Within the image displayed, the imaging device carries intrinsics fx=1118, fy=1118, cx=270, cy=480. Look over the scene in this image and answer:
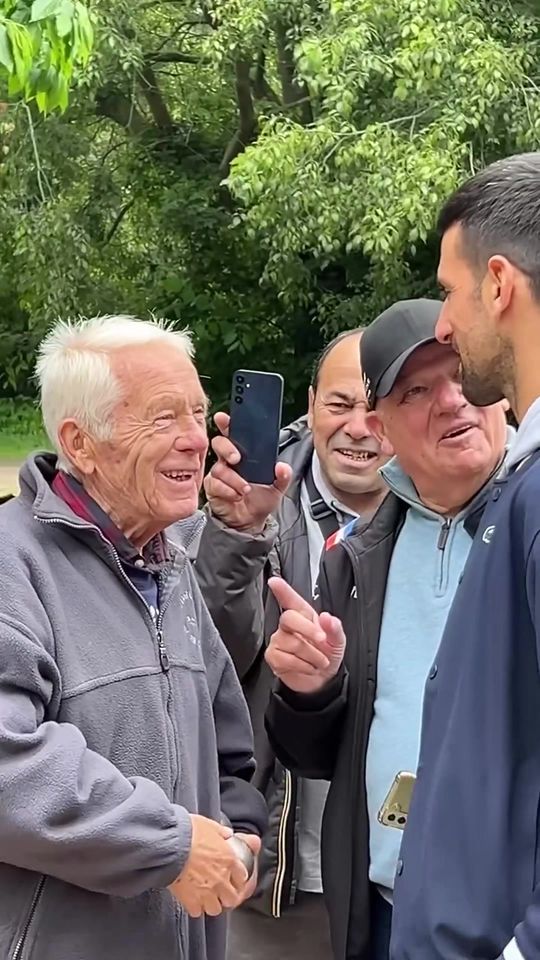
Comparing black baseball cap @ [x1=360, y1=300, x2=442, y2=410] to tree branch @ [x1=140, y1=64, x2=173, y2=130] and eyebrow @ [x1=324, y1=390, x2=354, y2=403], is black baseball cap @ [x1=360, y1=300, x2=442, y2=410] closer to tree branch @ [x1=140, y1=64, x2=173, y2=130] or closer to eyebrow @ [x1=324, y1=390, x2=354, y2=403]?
eyebrow @ [x1=324, y1=390, x2=354, y2=403]

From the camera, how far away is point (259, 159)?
23.4 ft

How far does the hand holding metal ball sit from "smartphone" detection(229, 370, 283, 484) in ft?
2.41

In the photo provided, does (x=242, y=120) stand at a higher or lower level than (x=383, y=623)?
higher

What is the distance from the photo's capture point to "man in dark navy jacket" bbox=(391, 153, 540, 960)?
1351 mm

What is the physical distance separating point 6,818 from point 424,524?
1.04 meters

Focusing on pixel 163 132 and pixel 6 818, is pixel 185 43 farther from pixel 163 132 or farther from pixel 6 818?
pixel 6 818

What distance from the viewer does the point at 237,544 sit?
7.71 ft

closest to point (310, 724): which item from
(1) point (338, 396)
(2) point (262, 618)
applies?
(2) point (262, 618)

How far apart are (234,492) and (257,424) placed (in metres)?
0.15

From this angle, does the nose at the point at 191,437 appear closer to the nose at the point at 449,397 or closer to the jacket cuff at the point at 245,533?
the jacket cuff at the point at 245,533

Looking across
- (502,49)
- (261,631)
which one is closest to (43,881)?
(261,631)

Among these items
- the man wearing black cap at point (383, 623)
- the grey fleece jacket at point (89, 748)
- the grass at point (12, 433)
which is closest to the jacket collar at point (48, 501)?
the grey fleece jacket at point (89, 748)

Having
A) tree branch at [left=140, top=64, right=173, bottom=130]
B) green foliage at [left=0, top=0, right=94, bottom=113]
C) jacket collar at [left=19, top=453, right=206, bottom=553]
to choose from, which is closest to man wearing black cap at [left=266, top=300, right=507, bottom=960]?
jacket collar at [left=19, top=453, right=206, bottom=553]

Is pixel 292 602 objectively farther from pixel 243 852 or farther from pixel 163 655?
pixel 243 852
